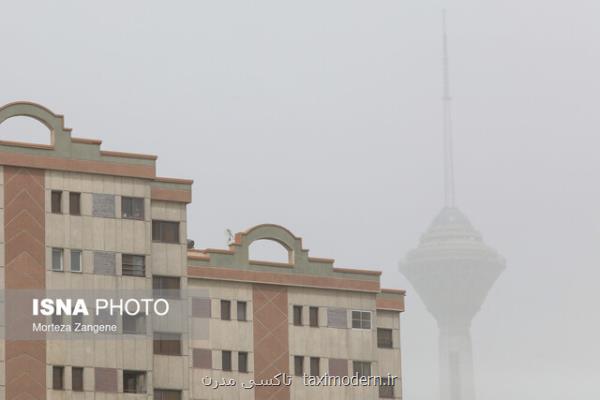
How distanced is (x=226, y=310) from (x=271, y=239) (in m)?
6.27

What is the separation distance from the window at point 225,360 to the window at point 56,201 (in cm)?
1517

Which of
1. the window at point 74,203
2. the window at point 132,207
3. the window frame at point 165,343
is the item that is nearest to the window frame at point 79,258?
the window at point 74,203

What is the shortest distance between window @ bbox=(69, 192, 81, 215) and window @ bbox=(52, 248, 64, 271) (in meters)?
2.36

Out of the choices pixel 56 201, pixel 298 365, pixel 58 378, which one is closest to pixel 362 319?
pixel 298 365

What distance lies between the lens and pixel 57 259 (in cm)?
10556

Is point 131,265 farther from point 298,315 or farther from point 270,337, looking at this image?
point 298,315

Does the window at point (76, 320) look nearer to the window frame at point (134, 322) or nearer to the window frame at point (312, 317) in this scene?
the window frame at point (134, 322)

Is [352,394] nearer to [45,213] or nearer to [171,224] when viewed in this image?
[171,224]

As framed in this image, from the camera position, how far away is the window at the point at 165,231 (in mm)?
111000

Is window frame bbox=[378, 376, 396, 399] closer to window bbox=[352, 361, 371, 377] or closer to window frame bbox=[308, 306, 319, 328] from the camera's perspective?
window bbox=[352, 361, 371, 377]

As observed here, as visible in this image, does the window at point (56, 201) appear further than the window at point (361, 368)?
No

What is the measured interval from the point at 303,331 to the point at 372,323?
5.29m

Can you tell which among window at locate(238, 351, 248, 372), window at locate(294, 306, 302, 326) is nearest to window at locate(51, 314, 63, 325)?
window at locate(238, 351, 248, 372)

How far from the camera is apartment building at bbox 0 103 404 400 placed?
104 metres
